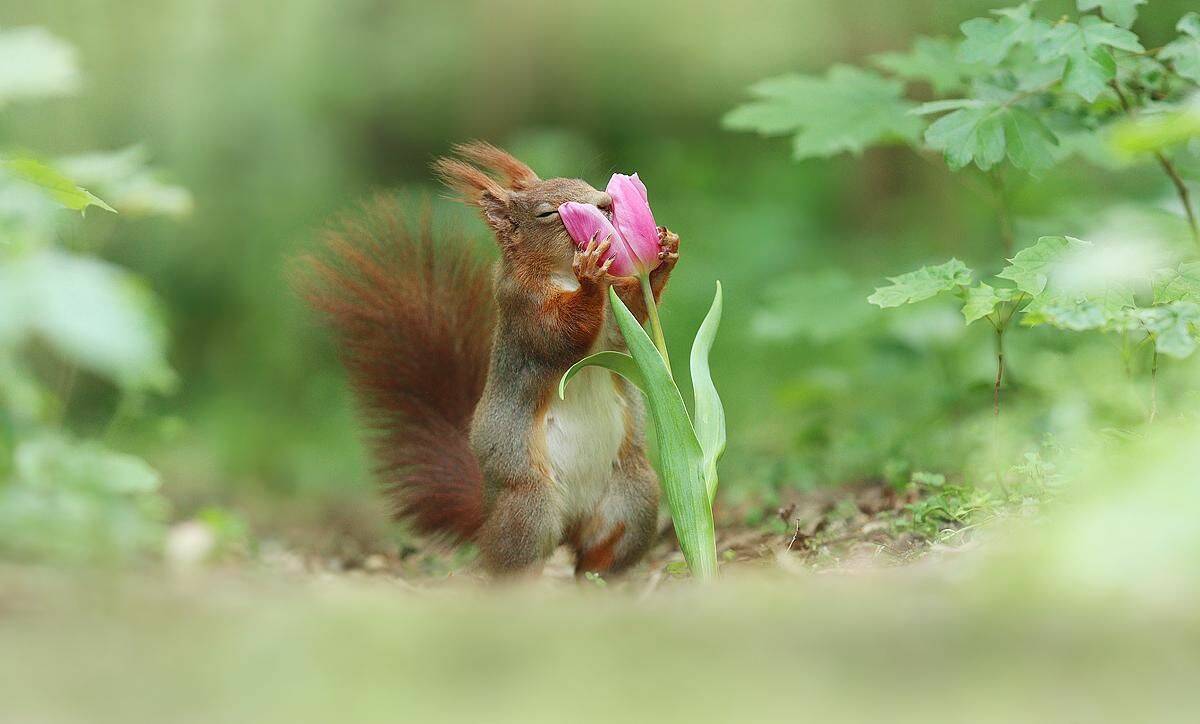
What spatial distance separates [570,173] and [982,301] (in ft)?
7.57

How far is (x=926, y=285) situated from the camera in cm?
297

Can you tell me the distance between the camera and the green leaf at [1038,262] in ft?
9.44

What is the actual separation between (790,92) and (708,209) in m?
4.02

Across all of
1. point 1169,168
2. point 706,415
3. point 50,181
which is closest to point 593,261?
point 706,415

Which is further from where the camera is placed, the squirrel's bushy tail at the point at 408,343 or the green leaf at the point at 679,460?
the squirrel's bushy tail at the point at 408,343

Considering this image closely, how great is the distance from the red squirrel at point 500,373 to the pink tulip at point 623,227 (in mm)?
58

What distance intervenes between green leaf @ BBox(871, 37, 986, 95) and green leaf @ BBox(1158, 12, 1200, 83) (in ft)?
2.99

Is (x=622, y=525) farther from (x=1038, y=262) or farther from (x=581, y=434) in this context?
(x=1038, y=262)

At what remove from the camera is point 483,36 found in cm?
864

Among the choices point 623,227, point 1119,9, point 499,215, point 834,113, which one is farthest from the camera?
point 834,113

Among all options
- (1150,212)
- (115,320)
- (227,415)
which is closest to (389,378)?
(115,320)

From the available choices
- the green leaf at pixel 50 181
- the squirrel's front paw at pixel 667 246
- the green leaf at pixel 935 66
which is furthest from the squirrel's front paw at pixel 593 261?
the green leaf at pixel 935 66

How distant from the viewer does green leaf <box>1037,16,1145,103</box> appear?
9.93 ft

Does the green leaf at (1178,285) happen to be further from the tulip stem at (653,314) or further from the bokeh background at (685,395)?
the tulip stem at (653,314)
